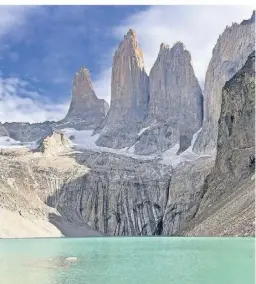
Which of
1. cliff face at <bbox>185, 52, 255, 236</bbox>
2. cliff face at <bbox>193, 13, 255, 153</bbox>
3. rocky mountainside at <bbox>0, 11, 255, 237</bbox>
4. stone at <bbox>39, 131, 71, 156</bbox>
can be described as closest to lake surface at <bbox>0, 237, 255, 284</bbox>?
rocky mountainside at <bbox>0, 11, 255, 237</bbox>

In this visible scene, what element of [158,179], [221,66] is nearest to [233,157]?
[158,179]

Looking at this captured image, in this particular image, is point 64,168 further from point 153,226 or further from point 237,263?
point 237,263

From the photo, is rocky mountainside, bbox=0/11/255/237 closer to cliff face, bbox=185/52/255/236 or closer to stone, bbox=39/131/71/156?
cliff face, bbox=185/52/255/236

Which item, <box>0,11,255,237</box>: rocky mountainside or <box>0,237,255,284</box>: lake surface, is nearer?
<box>0,237,255,284</box>: lake surface

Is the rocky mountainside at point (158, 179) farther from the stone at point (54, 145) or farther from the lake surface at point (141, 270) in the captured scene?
the lake surface at point (141, 270)

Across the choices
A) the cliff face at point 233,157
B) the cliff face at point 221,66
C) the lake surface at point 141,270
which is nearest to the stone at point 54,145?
the cliff face at point 221,66

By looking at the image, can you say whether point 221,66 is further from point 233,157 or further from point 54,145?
point 233,157
